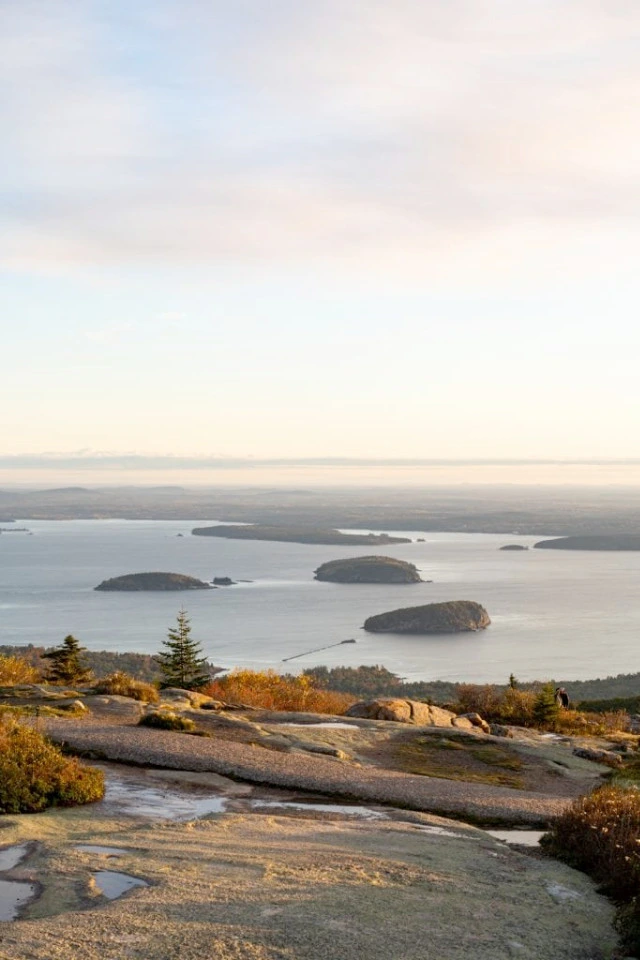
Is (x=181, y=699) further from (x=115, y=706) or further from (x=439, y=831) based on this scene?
(x=439, y=831)

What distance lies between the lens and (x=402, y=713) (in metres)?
23.0

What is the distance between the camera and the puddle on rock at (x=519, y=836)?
12061 millimetres

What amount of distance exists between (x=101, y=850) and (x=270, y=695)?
17449 mm

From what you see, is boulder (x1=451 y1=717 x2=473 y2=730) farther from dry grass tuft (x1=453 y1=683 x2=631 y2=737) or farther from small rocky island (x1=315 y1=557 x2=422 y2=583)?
small rocky island (x1=315 y1=557 x2=422 y2=583)

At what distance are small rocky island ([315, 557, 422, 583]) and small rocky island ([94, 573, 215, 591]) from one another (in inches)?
973

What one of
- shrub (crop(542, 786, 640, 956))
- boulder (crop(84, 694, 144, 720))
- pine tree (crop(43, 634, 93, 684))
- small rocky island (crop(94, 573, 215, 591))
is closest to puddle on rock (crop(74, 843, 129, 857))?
shrub (crop(542, 786, 640, 956))

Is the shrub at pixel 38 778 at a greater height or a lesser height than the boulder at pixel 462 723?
greater

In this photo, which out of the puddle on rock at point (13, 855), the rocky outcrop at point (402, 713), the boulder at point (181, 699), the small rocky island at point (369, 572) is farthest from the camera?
the small rocky island at point (369, 572)

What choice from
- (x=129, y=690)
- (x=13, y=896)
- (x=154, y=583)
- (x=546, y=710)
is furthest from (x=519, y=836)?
(x=154, y=583)

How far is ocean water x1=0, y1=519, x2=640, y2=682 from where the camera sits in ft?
296

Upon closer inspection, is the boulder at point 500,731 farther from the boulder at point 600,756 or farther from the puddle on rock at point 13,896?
the puddle on rock at point 13,896

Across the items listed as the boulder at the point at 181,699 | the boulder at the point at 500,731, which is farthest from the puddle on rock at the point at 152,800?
the boulder at the point at 500,731

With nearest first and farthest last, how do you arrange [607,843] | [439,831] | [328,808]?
[607,843] < [439,831] < [328,808]

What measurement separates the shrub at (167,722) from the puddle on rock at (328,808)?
191 inches
